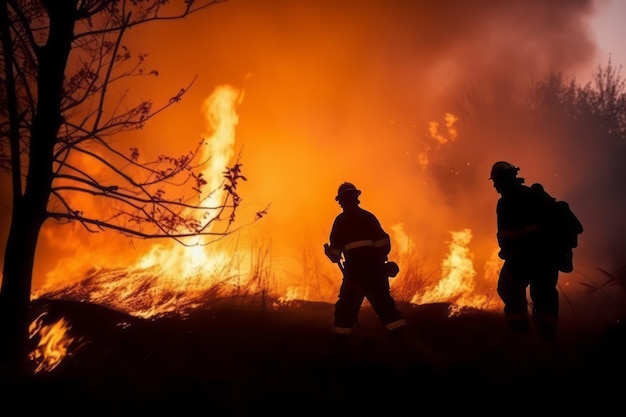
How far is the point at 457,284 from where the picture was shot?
44.0 feet

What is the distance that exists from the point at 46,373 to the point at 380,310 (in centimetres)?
433

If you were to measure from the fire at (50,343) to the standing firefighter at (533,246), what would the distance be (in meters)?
5.96

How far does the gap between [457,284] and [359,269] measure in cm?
787

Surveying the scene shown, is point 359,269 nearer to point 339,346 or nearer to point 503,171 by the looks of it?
point 339,346

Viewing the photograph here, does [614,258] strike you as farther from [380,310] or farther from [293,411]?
[293,411]

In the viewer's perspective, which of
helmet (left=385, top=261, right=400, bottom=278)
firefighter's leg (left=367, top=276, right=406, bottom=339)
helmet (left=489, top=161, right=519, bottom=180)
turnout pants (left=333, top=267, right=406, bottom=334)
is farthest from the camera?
helmet (left=385, top=261, right=400, bottom=278)

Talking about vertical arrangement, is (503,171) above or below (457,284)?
above

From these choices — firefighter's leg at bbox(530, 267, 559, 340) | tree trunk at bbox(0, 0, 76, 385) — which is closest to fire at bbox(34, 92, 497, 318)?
tree trunk at bbox(0, 0, 76, 385)

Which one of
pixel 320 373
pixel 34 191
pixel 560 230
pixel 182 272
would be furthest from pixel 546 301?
pixel 182 272

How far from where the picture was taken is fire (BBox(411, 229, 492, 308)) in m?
12.2

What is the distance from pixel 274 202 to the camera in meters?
16.5

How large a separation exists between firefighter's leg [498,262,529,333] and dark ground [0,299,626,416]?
0.64 feet

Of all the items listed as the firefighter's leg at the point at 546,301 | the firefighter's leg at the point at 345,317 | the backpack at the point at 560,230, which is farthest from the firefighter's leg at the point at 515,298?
the firefighter's leg at the point at 345,317

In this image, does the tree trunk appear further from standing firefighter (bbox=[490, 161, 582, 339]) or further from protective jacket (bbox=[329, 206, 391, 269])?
standing firefighter (bbox=[490, 161, 582, 339])
